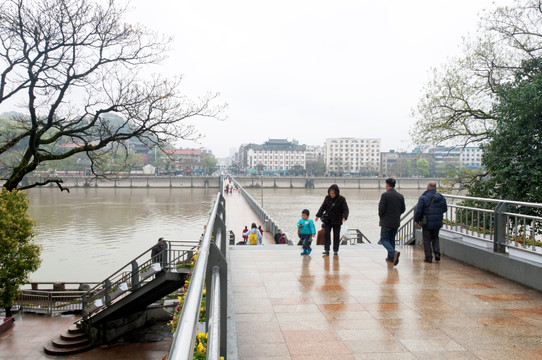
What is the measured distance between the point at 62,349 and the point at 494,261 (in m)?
13.4

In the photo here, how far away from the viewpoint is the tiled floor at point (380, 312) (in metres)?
3.59

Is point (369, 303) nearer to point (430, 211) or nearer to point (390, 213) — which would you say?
point (390, 213)

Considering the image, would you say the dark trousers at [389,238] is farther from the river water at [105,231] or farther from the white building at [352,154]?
the white building at [352,154]

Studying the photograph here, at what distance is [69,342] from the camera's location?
1405 centimetres

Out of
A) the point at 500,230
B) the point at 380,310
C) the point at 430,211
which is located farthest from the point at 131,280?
the point at 500,230

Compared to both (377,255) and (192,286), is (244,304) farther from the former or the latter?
(377,255)

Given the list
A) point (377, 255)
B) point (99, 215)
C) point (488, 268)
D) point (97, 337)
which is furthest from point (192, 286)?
point (99, 215)

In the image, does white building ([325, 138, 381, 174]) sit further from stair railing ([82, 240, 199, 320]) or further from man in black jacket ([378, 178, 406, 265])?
man in black jacket ([378, 178, 406, 265])

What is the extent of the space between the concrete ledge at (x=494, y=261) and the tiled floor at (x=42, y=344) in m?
10.3

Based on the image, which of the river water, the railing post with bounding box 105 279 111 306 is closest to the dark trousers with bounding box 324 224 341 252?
the railing post with bounding box 105 279 111 306

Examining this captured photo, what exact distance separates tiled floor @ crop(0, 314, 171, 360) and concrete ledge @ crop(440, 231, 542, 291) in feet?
33.7

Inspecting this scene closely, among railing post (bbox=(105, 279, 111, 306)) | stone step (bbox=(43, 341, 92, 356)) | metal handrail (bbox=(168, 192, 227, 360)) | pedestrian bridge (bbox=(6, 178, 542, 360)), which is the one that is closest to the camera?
metal handrail (bbox=(168, 192, 227, 360))

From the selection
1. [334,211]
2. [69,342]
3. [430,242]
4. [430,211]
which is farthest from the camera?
[69,342]

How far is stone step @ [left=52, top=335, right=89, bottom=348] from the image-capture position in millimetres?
13930
